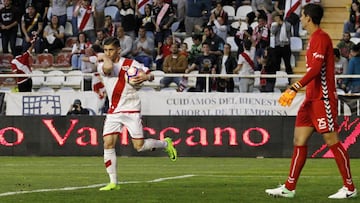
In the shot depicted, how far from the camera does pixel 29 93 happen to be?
88.9 feet

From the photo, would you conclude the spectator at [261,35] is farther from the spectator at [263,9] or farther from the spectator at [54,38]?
the spectator at [54,38]

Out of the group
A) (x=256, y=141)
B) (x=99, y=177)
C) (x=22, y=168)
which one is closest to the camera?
(x=99, y=177)

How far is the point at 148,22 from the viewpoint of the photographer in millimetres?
31016

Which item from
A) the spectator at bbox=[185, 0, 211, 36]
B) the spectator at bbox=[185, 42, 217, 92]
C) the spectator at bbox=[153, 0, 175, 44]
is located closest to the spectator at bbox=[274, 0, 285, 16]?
the spectator at bbox=[185, 0, 211, 36]

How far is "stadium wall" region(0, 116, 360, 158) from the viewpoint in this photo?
25.7 m

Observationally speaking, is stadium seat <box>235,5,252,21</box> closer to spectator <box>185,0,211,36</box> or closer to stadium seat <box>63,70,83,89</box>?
spectator <box>185,0,211,36</box>

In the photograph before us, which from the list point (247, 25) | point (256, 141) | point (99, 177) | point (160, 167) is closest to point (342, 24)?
point (247, 25)

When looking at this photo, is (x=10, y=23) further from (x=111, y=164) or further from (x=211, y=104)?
(x=111, y=164)

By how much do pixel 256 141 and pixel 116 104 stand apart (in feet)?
35.9

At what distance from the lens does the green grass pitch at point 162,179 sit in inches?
522

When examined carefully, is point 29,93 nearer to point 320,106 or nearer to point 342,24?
point 342,24

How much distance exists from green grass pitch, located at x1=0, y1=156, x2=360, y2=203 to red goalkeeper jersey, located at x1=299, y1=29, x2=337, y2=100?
1.22 m

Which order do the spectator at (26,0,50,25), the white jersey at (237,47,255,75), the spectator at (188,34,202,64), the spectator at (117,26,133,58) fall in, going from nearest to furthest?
the white jersey at (237,47,255,75)
the spectator at (188,34,202,64)
the spectator at (117,26,133,58)
the spectator at (26,0,50,25)

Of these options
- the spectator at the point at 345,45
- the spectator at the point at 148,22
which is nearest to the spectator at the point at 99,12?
the spectator at the point at 148,22
